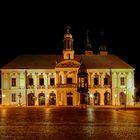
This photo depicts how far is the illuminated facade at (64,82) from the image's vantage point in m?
84.6

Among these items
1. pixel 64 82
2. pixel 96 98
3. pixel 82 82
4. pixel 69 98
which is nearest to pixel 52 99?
pixel 69 98

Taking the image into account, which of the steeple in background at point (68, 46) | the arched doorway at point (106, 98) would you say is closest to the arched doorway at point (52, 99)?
the steeple in background at point (68, 46)

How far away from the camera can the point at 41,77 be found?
85188mm

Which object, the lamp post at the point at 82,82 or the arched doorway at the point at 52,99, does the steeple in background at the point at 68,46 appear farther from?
the arched doorway at the point at 52,99

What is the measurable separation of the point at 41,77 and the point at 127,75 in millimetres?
14736

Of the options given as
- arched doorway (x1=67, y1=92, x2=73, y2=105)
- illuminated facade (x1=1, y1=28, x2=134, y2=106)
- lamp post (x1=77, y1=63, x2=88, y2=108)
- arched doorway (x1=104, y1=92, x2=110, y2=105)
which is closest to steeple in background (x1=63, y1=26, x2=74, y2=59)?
illuminated facade (x1=1, y1=28, x2=134, y2=106)

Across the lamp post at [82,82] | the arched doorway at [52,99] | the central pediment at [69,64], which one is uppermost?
the central pediment at [69,64]

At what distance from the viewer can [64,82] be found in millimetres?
84875

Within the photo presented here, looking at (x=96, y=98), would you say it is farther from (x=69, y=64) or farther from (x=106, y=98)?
(x=69, y=64)

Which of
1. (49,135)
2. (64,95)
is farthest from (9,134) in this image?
(64,95)

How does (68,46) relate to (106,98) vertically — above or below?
above

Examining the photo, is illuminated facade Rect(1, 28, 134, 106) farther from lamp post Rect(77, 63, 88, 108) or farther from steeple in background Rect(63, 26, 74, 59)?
lamp post Rect(77, 63, 88, 108)

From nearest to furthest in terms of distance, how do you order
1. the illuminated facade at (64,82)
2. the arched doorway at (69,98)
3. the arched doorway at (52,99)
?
the illuminated facade at (64,82)
the arched doorway at (69,98)
the arched doorway at (52,99)

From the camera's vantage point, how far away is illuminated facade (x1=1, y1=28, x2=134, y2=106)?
8456 centimetres
